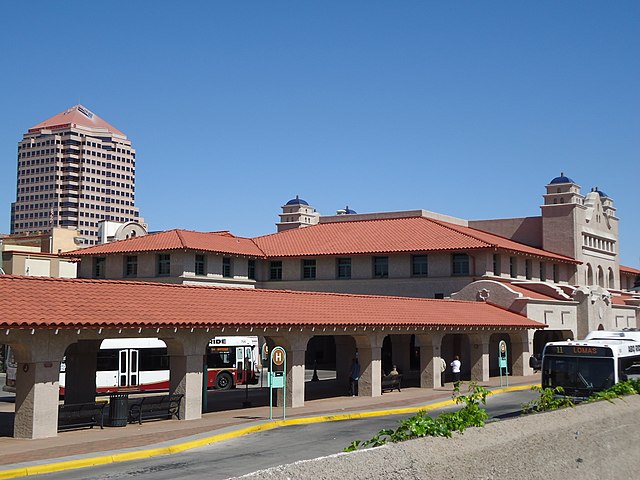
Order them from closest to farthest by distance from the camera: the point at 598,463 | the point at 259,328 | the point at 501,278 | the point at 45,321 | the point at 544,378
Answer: the point at 598,463, the point at 45,321, the point at 544,378, the point at 259,328, the point at 501,278

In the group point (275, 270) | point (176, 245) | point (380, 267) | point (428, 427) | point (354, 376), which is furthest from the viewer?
point (275, 270)

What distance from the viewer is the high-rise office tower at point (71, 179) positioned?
7195 inches

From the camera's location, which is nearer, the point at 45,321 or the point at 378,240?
the point at 45,321

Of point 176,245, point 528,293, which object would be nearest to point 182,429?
point 176,245

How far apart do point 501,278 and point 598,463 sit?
41007 mm

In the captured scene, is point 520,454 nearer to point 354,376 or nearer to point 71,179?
point 354,376

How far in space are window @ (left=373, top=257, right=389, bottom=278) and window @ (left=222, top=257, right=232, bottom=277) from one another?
1028 centimetres

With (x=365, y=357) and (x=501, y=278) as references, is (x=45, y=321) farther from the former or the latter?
(x=501, y=278)

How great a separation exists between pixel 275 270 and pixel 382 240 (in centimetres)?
863

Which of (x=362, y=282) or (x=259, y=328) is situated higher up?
(x=362, y=282)

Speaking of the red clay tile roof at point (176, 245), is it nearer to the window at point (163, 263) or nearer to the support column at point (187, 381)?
the window at point (163, 263)

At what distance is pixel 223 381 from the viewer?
42.0 metres

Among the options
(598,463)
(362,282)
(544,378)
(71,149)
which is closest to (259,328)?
(544,378)

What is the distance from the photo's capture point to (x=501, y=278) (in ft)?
179
